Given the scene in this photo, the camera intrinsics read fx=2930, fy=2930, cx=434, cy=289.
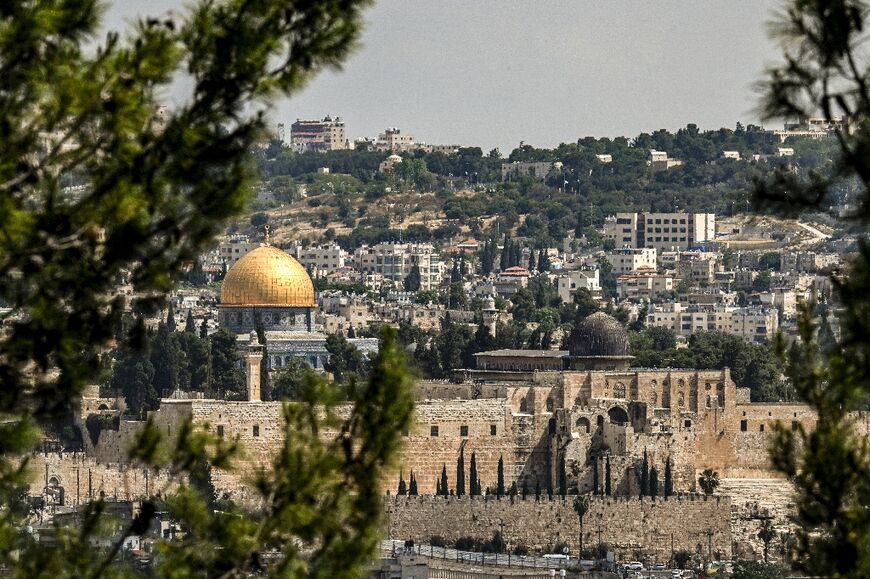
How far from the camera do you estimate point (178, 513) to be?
56.4 feet

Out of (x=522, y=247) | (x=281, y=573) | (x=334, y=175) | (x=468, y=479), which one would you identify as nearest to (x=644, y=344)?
(x=468, y=479)

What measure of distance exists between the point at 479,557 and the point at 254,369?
53.8 feet

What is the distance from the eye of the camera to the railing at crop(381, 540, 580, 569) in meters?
58.3

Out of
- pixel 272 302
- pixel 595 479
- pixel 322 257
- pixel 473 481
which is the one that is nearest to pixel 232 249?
pixel 322 257

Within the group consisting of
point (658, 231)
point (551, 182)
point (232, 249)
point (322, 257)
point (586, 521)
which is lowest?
point (586, 521)

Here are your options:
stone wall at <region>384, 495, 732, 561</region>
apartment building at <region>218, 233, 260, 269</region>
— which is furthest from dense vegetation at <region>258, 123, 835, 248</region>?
stone wall at <region>384, 495, 732, 561</region>

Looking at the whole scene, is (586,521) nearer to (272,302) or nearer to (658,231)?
(272,302)

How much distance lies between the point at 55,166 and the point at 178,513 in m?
2.43

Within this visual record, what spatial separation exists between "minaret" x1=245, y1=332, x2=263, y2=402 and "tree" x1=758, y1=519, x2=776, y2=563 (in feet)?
51.1

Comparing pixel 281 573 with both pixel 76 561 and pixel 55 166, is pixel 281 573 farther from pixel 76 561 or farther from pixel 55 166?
pixel 55 166

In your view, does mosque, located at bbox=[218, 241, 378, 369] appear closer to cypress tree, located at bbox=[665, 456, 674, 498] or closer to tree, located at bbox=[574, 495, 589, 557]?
cypress tree, located at bbox=[665, 456, 674, 498]

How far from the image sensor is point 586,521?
63688mm

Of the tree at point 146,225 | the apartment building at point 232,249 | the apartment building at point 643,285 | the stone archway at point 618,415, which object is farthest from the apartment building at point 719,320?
the tree at point 146,225

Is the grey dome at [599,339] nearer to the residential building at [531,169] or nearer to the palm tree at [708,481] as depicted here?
the palm tree at [708,481]
